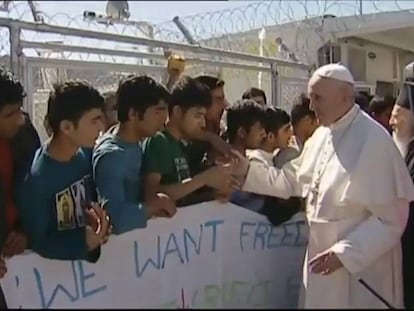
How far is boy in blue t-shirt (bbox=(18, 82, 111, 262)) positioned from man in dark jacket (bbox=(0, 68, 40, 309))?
0.19 feet

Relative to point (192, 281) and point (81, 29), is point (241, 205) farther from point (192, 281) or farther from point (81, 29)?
point (81, 29)

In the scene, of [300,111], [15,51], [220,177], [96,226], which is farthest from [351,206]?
[15,51]

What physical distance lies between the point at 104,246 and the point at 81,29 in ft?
7.39

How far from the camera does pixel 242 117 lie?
479 centimetres

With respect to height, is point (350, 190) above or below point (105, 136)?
below

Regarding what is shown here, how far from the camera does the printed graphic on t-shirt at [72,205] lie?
11.2 feet

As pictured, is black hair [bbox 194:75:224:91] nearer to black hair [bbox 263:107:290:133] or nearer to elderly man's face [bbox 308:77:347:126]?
black hair [bbox 263:107:290:133]

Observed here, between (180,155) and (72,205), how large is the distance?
0.84 m

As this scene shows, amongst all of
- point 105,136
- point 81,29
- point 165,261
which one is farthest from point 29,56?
point 165,261

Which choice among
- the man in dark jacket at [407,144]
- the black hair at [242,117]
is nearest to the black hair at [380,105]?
the man in dark jacket at [407,144]

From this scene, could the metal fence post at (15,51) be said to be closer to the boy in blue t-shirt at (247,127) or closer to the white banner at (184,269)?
the boy in blue t-shirt at (247,127)

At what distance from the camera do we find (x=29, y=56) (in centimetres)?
534

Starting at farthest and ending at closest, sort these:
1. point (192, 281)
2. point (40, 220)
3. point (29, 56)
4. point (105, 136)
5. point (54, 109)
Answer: point (29, 56)
point (192, 281)
point (105, 136)
point (54, 109)
point (40, 220)

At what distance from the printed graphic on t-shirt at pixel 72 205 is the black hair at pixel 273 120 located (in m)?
1.59
